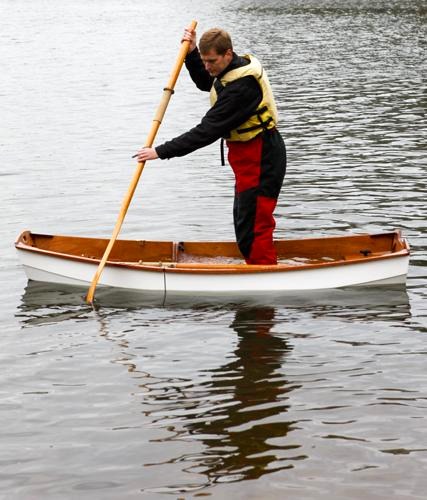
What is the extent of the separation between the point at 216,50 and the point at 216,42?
81mm

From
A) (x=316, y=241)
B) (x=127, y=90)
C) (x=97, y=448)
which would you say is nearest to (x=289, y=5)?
(x=127, y=90)

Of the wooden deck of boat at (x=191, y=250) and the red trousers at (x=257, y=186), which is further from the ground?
the red trousers at (x=257, y=186)

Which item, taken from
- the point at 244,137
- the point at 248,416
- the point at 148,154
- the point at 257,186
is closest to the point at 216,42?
the point at 244,137

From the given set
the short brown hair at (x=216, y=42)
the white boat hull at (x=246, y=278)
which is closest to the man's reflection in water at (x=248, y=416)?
the white boat hull at (x=246, y=278)

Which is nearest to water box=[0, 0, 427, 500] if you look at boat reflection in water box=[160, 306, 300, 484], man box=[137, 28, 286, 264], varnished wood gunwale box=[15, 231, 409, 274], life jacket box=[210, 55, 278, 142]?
boat reflection in water box=[160, 306, 300, 484]

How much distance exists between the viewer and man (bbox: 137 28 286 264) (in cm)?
1041

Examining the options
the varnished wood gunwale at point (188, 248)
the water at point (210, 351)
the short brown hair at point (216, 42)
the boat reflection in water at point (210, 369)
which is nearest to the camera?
the water at point (210, 351)

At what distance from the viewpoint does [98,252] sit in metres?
11.9

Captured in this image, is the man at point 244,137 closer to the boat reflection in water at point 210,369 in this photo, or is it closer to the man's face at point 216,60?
the man's face at point 216,60

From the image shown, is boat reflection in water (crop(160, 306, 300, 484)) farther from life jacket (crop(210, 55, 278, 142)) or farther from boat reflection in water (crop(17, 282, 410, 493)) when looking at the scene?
life jacket (crop(210, 55, 278, 142))

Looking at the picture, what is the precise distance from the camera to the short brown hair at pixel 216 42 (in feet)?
33.5

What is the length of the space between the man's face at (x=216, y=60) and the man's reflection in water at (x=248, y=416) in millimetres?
2549

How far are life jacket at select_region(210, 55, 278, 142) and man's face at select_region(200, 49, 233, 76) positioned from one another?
0.09 metres

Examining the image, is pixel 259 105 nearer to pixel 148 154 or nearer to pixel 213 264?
pixel 148 154
